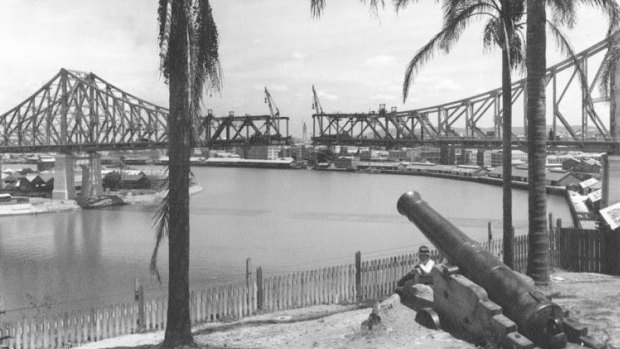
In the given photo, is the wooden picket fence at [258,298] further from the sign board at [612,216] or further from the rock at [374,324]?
the rock at [374,324]

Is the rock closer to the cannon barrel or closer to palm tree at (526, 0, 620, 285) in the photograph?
the cannon barrel

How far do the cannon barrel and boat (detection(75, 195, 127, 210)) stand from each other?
6288 centimetres

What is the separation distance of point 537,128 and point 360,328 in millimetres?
5778

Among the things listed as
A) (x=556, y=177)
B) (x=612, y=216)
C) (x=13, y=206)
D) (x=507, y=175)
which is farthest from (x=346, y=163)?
(x=507, y=175)

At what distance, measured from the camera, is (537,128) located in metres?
12.0

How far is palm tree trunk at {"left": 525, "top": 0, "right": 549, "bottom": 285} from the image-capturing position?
12000mm

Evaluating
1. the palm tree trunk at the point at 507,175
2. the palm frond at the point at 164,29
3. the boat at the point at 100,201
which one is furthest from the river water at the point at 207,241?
the palm tree trunk at the point at 507,175

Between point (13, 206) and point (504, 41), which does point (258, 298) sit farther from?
point (13, 206)

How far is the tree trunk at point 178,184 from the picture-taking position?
8617 millimetres

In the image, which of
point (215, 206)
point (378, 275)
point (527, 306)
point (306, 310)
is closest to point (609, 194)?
point (378, 275)

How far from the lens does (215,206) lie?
64.8 metres

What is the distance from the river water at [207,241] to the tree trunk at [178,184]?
703cm

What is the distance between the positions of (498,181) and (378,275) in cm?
9330

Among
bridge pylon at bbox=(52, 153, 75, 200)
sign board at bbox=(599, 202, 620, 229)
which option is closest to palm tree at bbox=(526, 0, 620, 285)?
sign board at bbox=(599, 202, 620, 229)
